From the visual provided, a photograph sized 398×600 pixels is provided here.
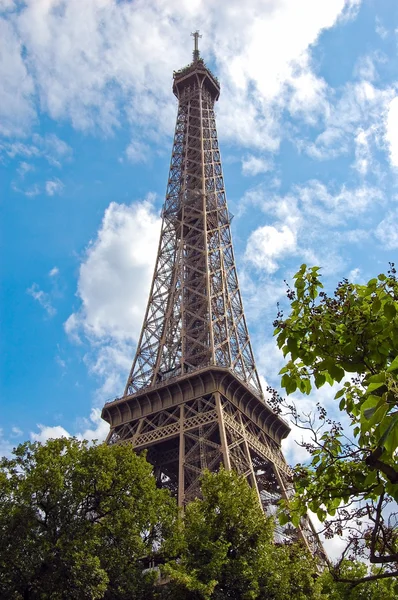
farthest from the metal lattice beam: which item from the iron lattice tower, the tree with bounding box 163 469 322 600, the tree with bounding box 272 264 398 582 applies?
the tree with bounding box 272 264 398 582

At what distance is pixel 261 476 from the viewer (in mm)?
37969

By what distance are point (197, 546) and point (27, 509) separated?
5.82 meters

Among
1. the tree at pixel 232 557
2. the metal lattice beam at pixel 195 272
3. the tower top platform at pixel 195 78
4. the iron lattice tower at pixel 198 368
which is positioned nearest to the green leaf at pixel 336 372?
the tree at pixel 232 557

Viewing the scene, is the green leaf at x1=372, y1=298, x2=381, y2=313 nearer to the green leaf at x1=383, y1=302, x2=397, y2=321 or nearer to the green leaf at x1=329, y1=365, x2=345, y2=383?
the green leaf at x1=383, y1=302, x2=397, y2=321

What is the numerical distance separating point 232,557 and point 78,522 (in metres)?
5.36

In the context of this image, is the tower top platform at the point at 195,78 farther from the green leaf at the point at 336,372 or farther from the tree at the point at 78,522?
the green leaf at the point at 336,372

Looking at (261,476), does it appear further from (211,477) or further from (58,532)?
(58,532)

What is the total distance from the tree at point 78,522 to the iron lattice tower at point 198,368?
7038mm

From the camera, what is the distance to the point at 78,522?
20.6 m

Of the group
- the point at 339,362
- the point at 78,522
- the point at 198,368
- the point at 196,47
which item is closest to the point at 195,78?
the point at 196,47

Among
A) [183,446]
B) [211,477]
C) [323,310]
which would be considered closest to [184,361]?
[183,446]

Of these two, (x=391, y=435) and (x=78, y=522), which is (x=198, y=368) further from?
(x=391, y=435)

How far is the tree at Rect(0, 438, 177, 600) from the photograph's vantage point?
18.8m

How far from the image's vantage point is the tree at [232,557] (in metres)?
19.3
